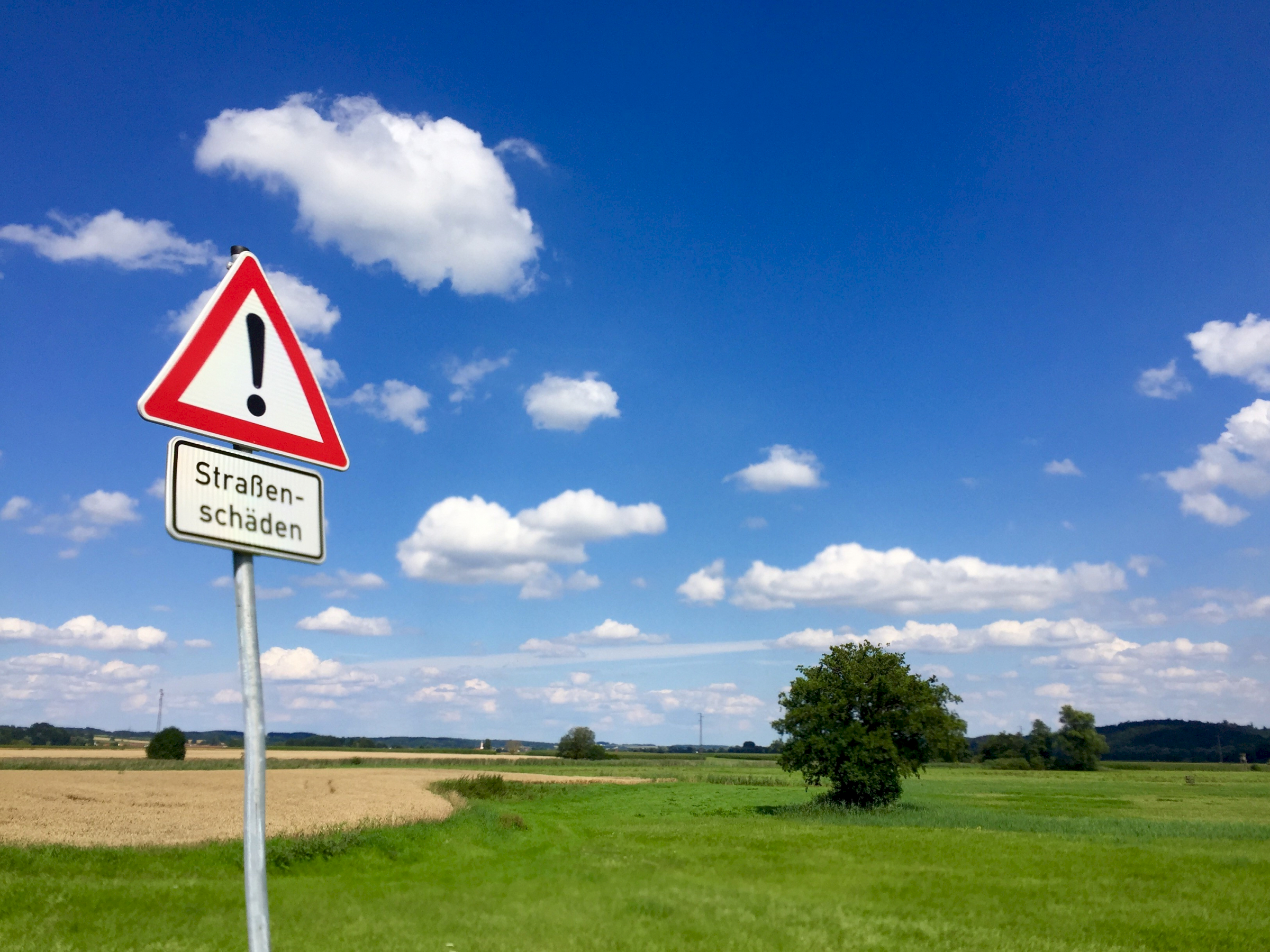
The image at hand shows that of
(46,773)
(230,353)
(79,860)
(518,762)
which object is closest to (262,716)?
(230,353)

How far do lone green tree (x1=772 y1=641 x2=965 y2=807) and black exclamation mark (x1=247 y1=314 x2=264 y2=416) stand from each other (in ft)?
131

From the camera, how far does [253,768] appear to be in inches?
114

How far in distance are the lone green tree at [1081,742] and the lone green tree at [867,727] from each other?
107695 mm

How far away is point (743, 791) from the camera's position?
59.5 metres

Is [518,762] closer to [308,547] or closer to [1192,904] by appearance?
[1192,904]

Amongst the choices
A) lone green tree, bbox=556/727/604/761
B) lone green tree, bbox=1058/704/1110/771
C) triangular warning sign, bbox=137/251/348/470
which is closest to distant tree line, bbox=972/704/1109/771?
lone green tree, bbox=1058/704/1110/771

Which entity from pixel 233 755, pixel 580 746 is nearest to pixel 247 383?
pixel 233 755

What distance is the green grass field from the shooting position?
13.2m

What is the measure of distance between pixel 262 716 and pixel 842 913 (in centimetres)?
1563

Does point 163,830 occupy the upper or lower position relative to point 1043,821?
upper

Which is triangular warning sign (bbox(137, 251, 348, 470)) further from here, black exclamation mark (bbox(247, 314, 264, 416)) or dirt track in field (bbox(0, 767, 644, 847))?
dirt track in field (bbox(0, 767, 644, 847))

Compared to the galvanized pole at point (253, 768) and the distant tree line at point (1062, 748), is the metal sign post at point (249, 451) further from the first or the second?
the distant tree line at point (1062, 748)

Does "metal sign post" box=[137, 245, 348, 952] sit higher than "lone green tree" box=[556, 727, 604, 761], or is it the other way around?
"metal sign post" box=[137, 245, 348, 952]

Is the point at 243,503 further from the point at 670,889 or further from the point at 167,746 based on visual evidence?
the point at 167,746
